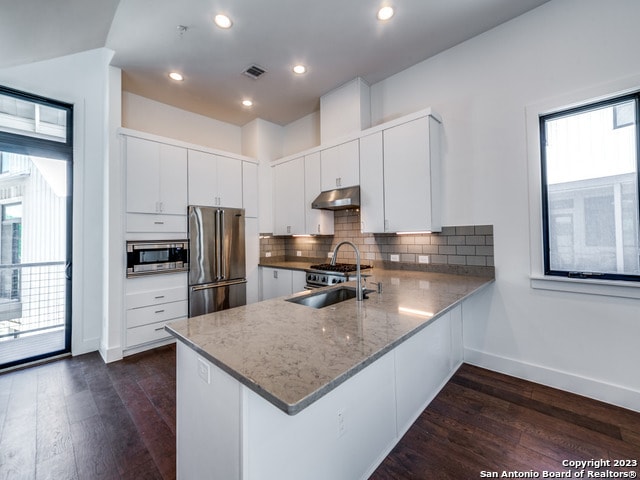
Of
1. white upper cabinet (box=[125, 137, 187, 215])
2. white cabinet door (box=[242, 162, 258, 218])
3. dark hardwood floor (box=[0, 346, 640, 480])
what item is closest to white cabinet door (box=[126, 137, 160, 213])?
white upper cabinet (box=[125, 137, 187, 215])

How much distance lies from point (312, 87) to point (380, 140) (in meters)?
1.28

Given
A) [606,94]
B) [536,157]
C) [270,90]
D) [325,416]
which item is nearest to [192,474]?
[325,416]

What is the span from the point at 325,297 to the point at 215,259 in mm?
2154

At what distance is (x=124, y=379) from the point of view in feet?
8.63

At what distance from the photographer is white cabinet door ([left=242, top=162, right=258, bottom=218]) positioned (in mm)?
4188

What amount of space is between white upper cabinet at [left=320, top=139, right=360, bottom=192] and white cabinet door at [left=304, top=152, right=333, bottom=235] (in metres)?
0.11

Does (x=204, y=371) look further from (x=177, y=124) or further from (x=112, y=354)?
(x=177, y=124)

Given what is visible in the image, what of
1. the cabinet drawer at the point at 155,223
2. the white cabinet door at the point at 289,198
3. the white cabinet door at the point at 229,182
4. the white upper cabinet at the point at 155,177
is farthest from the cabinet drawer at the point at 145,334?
the white cabinet door at the point at 289,198

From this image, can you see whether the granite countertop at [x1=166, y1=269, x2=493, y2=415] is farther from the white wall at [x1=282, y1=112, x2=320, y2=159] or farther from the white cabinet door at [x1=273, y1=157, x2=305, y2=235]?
the white wall at [x1=282, y1=112, x2=320, y2=159]

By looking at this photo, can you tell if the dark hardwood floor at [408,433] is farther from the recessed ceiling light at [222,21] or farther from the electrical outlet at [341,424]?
the recessed ceiling light at [222,21]

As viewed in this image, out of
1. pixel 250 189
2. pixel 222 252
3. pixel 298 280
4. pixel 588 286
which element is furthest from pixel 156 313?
pixel 588 286

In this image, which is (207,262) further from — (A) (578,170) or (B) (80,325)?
(A) (578,170)

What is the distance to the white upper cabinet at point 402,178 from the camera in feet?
9.18

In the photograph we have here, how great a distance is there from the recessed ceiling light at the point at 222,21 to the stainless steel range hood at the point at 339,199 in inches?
78.9
